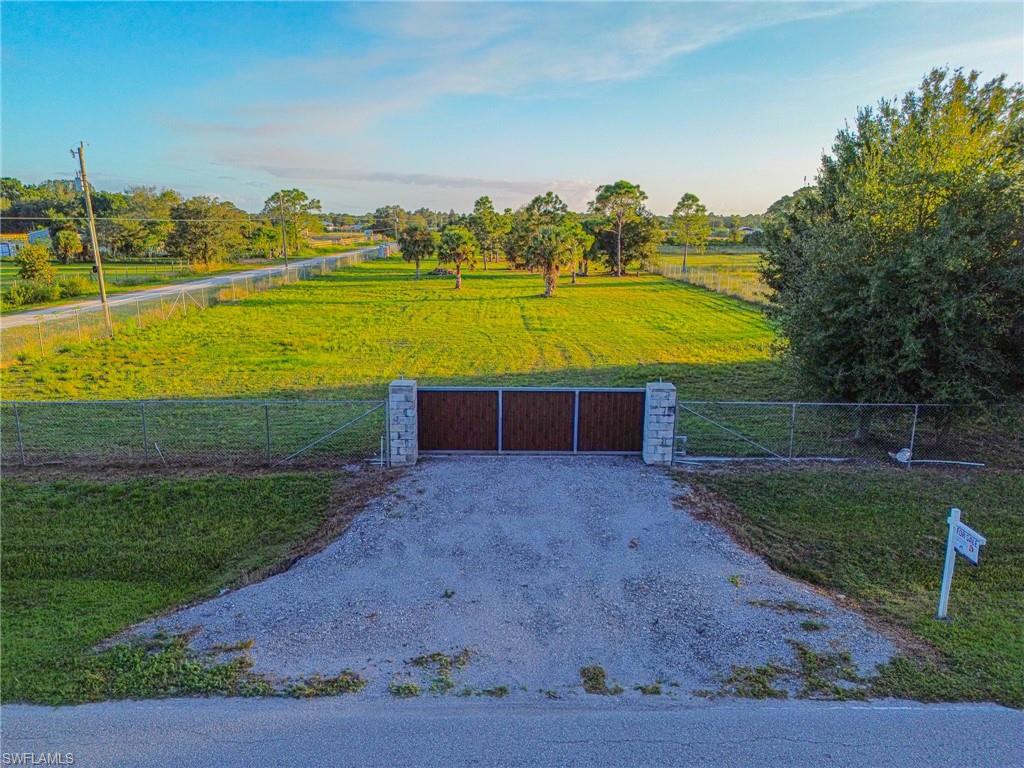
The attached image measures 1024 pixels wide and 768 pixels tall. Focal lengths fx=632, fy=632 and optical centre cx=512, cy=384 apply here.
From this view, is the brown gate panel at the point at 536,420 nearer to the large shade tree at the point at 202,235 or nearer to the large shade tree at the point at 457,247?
the large shade tree at the point at 457,247

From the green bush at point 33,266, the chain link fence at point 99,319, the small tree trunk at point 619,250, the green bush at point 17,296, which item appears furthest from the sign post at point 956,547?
the small tree trunk at point 619,250

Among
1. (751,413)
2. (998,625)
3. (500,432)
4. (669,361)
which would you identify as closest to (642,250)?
(669,361)

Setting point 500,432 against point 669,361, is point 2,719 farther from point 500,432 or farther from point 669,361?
point 669,361

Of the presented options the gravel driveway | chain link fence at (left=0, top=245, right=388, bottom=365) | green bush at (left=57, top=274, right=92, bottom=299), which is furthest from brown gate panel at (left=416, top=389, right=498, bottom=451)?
green bush at (left=57, top=274, right=92, bottom=299)

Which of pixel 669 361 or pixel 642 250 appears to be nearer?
pixel 669 361

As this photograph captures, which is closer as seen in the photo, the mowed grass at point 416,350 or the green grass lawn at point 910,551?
the green grass lawn at point 910,551

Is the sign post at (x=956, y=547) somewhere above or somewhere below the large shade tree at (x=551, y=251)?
below
